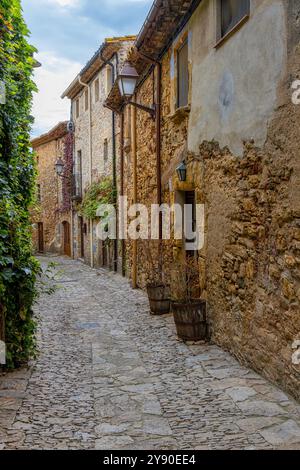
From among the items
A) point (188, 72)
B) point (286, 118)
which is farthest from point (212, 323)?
point (188, 72)

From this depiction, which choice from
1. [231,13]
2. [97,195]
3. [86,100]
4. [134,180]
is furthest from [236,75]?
[86,100]

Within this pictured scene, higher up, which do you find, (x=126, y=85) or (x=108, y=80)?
(x=108, y=80)

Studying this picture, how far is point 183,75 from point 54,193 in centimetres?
1645

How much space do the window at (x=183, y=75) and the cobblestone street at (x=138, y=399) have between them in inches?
138

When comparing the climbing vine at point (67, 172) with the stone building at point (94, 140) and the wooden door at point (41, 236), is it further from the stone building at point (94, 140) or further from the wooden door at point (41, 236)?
the wooden door at point (41, 236)

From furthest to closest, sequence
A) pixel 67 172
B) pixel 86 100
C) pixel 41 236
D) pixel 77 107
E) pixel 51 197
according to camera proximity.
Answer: pixel 41 236 < pixel 51 197 < pixel 67 172 < pixel 77 107 < pixel 86 100

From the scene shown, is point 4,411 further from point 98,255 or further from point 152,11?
point 98,255

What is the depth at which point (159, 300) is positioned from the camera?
23.4 feet

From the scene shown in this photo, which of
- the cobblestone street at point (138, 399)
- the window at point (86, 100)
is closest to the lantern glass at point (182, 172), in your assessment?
the cobblestone street at point (138, 399)

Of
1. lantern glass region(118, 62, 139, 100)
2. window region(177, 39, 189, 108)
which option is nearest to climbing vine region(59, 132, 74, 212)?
lantern glass region(118, 62, 139, 100)

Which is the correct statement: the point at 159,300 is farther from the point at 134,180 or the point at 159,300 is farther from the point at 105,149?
the point at 105,149

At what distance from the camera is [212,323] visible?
17.7 feet
